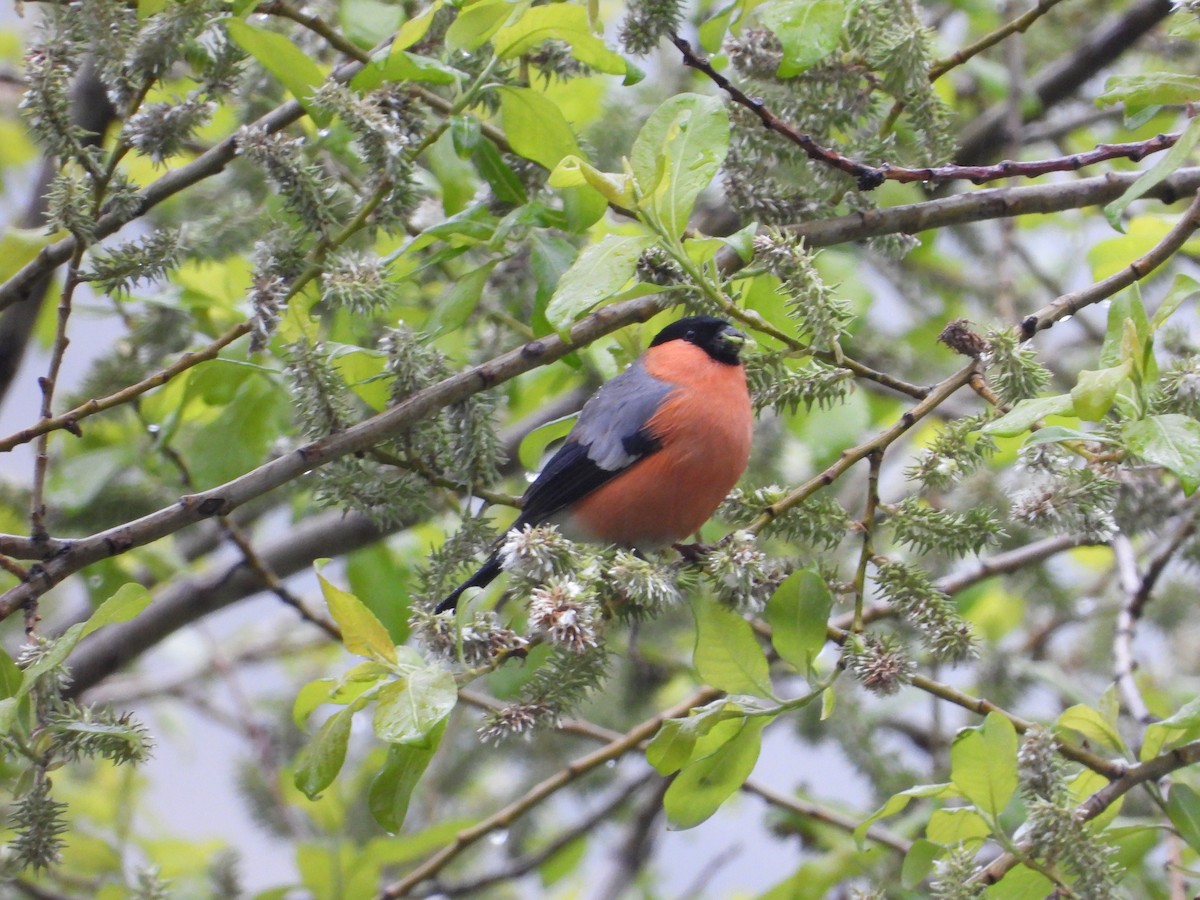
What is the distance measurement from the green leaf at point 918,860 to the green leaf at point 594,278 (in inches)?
41.1

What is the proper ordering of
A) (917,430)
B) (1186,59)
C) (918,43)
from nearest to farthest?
1. (918,43)
2. (1186,59)
3. (917,430)

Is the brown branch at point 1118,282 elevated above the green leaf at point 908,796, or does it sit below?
above

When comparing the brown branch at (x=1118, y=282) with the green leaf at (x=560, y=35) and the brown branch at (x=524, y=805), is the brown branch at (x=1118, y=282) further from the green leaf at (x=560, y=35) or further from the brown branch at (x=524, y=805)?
the brown branch at (x=524, y=805)

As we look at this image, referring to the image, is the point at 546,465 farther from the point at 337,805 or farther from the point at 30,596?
the point at 337,805

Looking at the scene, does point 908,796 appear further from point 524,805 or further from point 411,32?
A: point 411,32

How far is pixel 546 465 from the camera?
8.59ft

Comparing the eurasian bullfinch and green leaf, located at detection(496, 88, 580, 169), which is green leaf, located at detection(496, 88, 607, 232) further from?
the eurasian bullfinch

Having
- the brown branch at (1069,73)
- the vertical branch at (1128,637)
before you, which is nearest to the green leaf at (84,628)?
the vertical branch at (1128,637)

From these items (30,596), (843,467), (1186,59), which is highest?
(1186,59)

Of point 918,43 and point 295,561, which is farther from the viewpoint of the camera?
point 295,561

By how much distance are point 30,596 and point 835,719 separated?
241 centimetres

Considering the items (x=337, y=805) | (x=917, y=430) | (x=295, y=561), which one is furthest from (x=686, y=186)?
(x=917, y=430)

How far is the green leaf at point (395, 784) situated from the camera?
1795 millimetres

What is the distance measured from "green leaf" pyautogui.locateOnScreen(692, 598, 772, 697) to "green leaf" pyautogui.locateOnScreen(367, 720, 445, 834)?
44 centimetres
